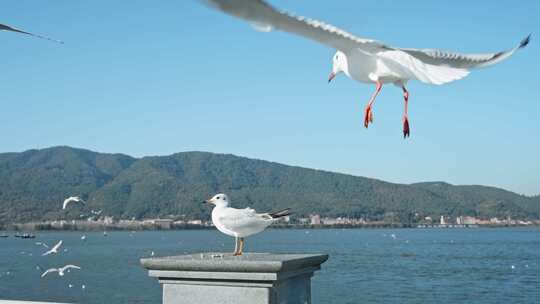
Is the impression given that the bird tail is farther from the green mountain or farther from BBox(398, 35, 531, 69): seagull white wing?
the green mountain

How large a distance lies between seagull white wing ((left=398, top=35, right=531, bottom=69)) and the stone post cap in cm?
167

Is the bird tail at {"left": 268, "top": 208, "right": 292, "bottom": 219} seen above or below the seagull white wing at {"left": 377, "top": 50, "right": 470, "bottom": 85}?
below

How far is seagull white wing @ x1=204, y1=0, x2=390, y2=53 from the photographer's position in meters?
2.54

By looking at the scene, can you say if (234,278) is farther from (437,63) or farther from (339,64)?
(437,63)

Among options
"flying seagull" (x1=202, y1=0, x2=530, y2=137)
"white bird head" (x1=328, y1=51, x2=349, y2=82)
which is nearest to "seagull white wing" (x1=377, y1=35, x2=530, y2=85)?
"flying seagull" (x1=202, y1=0, x2=530, y2=137)

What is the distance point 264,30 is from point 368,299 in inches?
1535

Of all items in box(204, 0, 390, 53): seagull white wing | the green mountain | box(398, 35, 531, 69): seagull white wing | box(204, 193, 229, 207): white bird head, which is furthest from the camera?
the green mountain

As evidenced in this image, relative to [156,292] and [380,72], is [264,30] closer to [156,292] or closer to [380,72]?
[380,72]

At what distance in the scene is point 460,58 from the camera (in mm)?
2949

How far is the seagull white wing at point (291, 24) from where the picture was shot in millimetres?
2539

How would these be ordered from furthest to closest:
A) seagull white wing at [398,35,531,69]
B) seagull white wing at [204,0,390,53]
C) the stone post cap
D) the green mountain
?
the green mountain → the stone post cap → seagull white wing at [398,35,531,69] → seagull white wing at [204,0,390,53]

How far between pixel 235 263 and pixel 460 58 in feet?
6.49

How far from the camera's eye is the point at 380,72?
325 cm

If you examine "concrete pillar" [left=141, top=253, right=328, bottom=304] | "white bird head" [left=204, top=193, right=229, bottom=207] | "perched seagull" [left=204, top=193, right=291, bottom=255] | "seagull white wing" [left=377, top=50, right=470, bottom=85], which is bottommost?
"concrete pillar" [left=141, top=253, right=328, bottom=304]
